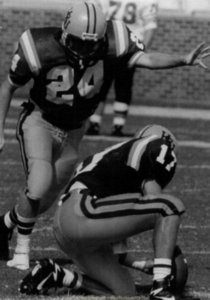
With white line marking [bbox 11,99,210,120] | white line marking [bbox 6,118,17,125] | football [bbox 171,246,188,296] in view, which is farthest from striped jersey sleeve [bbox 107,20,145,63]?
white line marking [bbox 11,99,210,120]

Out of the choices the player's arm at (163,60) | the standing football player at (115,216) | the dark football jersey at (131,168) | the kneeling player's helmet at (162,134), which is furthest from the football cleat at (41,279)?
the player's arm at (163,60)

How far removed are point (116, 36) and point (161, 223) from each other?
1.56 metres

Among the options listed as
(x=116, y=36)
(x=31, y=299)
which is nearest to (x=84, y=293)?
(x=31, y=299)

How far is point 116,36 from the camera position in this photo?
580 centimetres

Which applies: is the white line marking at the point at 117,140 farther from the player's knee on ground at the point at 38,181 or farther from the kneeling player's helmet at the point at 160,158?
the kneeling player's helmet at the point at 160,158

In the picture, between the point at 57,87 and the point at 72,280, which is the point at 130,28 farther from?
the point at 72,280

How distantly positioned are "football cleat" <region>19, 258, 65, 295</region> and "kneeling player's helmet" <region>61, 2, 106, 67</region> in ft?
4.13

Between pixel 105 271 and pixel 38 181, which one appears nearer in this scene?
pixel 105 271

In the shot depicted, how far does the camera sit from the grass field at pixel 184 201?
5.37 meters

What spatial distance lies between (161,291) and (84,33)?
5.24ft

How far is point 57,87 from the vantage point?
569cm

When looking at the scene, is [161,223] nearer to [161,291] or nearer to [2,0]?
[161,291]

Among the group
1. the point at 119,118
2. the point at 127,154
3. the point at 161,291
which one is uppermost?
the point at 127,154

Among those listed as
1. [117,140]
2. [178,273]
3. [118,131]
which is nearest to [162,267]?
[178,273]
